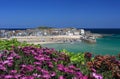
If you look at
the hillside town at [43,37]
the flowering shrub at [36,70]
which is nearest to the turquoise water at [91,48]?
the hillside town at [43,37]

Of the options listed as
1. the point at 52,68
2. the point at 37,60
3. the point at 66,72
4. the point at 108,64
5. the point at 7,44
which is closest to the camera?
the point at 66,72

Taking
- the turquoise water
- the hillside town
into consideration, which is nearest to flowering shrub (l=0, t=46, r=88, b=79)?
the turquoise water

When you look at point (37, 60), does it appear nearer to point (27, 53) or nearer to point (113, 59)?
point (27, 53)

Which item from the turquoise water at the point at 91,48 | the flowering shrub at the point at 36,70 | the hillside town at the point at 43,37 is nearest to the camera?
the flowering shrub at the point at 36,70

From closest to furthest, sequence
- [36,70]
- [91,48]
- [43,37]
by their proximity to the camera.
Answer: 1. [36,70]
2. [91,48]
3. [43,37]

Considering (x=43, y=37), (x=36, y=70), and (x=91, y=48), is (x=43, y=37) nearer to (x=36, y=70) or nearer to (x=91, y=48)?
(x=91, y=48)

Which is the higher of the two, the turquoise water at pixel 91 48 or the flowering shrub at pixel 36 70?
the flowering shrub at pixel 36 70

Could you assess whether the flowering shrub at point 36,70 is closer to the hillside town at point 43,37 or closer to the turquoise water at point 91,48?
the turquoise water at point 91,48

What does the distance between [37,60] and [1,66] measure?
1099 millimetres

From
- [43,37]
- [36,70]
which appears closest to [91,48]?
[43,37]

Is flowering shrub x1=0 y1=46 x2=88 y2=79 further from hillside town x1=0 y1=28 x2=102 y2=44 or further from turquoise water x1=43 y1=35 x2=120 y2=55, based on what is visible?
hillside town x1=0 y1=28 x2=102 y2=44

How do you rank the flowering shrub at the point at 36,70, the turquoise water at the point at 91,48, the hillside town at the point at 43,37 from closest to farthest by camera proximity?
the flowering shrub at the point at 36,70
the turquoise water at the point at 91,48
the hillside town at the point at 43,37

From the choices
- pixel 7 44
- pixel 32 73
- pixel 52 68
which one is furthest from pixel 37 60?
pixel 7 44

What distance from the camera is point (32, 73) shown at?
5.77 metres
